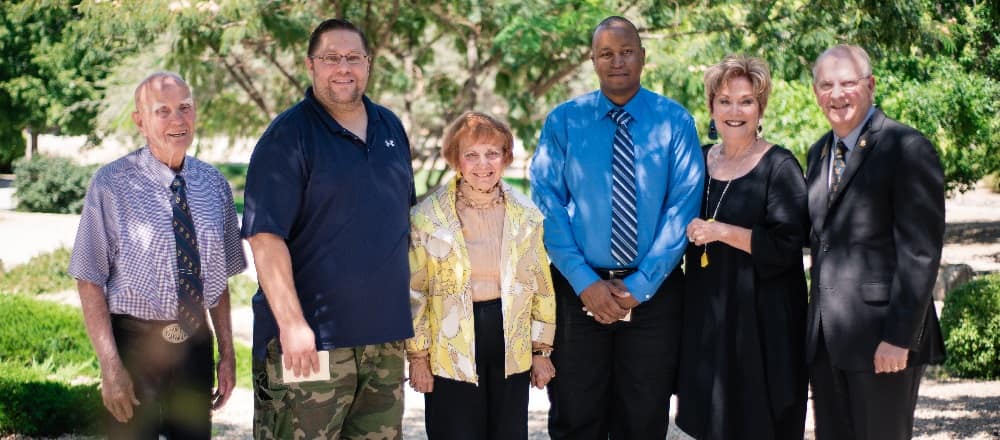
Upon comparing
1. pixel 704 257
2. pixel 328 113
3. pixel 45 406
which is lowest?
pixel 45 406

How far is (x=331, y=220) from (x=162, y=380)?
3.00ft

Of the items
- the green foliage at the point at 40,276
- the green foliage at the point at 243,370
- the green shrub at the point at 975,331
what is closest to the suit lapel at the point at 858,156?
the green shrub at the point at 975,331

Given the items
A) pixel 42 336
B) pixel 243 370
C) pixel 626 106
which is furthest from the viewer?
pixel 243 370

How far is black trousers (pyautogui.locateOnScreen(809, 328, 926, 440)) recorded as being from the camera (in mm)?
4168

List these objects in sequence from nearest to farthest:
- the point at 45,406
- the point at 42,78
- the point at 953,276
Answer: the point at 45,406, the point at 953,276, the point at 42,78

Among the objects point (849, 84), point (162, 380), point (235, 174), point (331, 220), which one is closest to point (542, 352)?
point (331, 220)

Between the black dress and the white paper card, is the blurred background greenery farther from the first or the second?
the white paper card

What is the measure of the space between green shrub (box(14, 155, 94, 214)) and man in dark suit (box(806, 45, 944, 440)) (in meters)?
24.5

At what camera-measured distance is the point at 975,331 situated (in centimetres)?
900

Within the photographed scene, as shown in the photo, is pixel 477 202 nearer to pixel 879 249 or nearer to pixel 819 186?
pixel 819 186

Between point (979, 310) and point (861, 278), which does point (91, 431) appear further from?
point (979, 310)

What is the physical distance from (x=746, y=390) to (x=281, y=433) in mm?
1989

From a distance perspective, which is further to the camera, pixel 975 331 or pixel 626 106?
pixel 975 331

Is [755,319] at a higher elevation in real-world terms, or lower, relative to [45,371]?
higher
